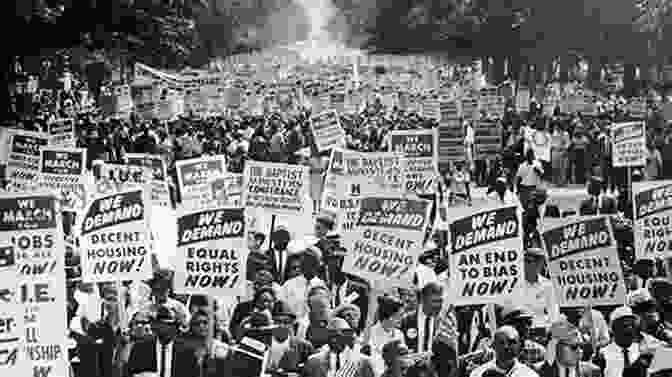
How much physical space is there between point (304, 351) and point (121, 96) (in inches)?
844

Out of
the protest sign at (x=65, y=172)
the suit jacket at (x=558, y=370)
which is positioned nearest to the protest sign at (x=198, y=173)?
the protest sign at (x=65, y=172)

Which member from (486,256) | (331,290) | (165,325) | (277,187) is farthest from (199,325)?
(277,187)

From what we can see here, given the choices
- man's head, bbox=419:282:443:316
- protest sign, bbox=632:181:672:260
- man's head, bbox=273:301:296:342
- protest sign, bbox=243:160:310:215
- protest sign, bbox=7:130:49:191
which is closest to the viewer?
man's head, bbox=273:301:296:342

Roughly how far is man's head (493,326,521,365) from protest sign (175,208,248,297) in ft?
7.97

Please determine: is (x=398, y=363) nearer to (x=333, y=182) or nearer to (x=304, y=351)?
(x=304, y=351)

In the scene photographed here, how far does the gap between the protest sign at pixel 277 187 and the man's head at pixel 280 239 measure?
4.50 ft

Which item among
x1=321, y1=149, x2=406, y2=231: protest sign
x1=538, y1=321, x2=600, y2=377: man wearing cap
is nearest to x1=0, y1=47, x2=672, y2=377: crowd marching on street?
x1=538, y1=321, x2=600, y2=377: man wearing cap

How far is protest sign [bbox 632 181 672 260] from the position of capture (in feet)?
35.8

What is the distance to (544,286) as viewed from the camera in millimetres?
10070

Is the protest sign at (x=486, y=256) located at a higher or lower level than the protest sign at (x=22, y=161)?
lower

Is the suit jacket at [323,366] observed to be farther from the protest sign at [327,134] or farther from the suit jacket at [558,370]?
the protest sign at [327,134]

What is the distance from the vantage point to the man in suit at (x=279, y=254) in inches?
465

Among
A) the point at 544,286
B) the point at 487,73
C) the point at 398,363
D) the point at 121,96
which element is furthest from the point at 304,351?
the point at 487,73

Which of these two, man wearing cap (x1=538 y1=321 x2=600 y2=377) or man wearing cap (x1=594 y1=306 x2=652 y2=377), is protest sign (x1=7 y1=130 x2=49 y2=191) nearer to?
man wearing cap (x1=594 y1=306 x2=652 y2=377)
